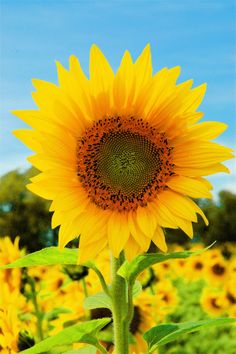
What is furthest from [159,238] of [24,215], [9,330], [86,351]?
[24,215]

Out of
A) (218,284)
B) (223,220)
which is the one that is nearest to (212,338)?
(218,284)

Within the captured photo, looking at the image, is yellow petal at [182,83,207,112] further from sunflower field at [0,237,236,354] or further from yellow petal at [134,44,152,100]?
sunflower field at [0,237,236,354]

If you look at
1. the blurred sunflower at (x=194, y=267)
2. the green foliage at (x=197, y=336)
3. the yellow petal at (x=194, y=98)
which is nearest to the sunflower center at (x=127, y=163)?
the yellow petal at (x=194, y=98)

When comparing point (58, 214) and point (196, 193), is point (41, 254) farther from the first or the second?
point (196, 193)

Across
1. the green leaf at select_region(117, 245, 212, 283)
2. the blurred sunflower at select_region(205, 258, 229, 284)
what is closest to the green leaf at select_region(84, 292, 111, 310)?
the green leaf at select_region(117, 245, 212, 283)

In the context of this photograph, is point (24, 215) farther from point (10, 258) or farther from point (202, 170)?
point (202, 170)

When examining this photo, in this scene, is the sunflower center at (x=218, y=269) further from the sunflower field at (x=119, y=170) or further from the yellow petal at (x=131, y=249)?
the yellow petal at (x=131, y=249)
